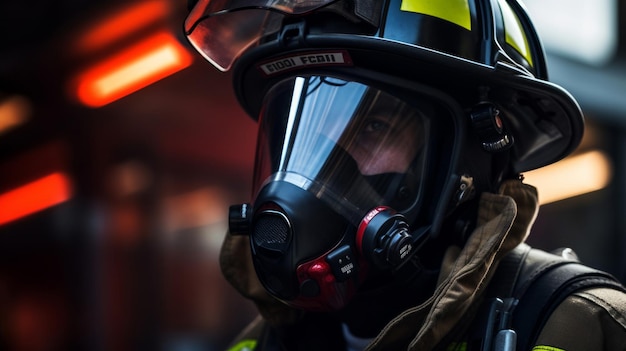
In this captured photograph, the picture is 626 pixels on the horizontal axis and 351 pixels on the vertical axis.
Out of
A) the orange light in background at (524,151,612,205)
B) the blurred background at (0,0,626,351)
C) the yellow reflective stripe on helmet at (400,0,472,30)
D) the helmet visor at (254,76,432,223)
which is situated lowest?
the orange light in background at (524,151,612,205)

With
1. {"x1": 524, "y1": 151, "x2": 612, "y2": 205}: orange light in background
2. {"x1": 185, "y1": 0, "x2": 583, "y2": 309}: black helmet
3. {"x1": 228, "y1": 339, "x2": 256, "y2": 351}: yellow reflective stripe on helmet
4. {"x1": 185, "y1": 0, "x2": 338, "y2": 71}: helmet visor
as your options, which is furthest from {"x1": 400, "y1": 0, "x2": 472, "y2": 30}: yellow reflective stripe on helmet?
{"x1": 524, "y1": 151, "x2": 612, "y2": 205}: orange light in background

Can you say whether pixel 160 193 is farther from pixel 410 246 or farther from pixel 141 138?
pixel 410 246

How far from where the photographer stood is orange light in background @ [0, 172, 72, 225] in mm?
3105

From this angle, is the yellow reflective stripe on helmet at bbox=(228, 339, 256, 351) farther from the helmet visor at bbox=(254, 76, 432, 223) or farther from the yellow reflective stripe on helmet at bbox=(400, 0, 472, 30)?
the yellow reflective stripe on helmet at bbox=(400, 0, 472, 30)

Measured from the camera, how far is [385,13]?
1.83 metres

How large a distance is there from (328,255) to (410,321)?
0.75 ft

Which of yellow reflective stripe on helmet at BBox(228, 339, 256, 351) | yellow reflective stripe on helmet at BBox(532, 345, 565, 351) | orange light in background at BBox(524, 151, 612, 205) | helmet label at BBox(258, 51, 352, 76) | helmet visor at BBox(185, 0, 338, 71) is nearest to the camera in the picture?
yellow reflective stripe on helmet at BBox(532, 345, 565, 351)

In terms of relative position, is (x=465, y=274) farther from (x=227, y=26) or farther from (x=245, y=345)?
(x=227, y=26)

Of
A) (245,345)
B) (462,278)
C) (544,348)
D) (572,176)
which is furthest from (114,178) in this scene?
(572,176)

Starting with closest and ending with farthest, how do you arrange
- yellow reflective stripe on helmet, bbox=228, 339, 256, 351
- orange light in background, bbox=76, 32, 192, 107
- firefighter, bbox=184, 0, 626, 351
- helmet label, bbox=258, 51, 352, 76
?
firefighter, bbox=184, 0, 626, 351 < helmet label, bbox=258, 51, 352, 76 < yellow reflective stripe on helmet, bbox=228, 339, 256, 351 < orange light in background, bbox=76, 32, 192, 107

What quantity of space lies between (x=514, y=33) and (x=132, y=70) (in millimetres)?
1985

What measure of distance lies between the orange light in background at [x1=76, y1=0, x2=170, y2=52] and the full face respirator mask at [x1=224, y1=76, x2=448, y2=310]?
1708 mm

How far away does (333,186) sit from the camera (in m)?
1.76

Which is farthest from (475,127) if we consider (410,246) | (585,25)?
(585,25)
